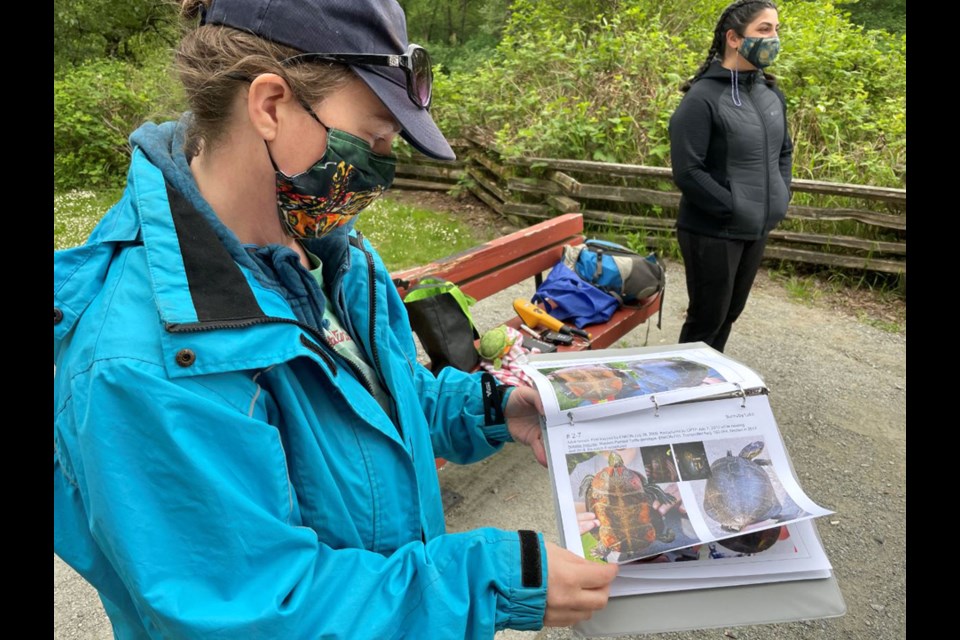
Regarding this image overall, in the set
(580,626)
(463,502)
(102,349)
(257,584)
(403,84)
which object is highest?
(403,84)

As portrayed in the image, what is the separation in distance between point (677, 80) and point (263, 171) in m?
7.68

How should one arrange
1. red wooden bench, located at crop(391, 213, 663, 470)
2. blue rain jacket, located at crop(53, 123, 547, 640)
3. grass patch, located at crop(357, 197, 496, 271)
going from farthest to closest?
1. grass patch, located at crop(357, 197, 496, 271)
2. red wooden bench, located at crop(391, 213, 663, 470)
3. blue rain jacket, located at crop(53, 123, 547, 640)

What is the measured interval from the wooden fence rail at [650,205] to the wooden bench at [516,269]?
2.08 m

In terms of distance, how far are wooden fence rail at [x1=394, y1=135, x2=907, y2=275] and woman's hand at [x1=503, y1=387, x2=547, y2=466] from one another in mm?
5254

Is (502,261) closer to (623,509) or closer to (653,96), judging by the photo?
(623,509)

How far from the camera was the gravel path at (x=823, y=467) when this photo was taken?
275cm

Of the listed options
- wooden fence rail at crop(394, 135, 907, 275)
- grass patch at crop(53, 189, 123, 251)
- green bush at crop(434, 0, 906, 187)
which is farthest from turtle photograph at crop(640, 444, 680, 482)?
grass patch at crop(53, 189, 123, 251)

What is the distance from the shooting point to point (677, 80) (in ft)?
25.9

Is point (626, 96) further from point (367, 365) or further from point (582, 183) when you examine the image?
point (367, 365)

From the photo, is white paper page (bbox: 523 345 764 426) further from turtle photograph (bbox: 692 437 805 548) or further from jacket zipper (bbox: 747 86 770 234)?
jacket zipper (bbox: 747 86 770 234)

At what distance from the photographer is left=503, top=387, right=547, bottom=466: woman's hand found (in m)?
1.64

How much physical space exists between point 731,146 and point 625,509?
2931mm

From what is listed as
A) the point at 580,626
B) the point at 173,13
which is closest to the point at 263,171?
the point at 173,13

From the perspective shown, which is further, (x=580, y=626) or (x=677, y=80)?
(x=677, y=80)
